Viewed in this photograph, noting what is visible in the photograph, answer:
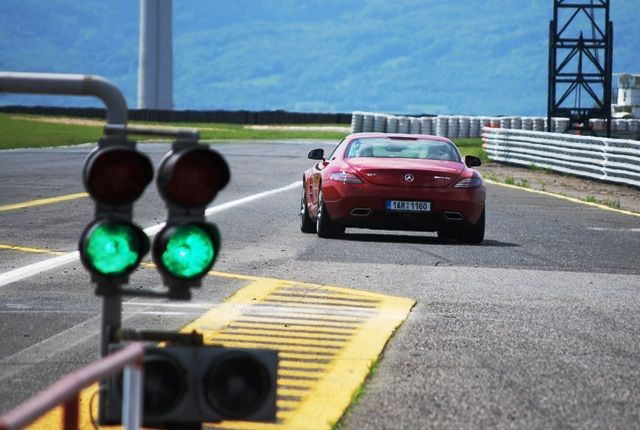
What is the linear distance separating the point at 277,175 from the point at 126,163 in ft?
94.0

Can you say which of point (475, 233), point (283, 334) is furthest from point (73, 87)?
point (475, 233)

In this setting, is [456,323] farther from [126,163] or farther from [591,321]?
[126,163]

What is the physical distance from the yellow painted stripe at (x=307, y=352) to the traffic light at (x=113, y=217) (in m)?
2.22

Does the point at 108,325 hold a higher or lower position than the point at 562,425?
higher

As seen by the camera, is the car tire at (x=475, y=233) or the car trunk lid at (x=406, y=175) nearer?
the car trunk lid at (x=406, y=175)

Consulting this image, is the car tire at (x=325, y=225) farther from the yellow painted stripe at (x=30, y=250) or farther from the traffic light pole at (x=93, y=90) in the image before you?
the traffic light pole at (x=93, y=90)

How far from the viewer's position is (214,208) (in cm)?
2198

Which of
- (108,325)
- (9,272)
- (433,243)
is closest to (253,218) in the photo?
(433,243)

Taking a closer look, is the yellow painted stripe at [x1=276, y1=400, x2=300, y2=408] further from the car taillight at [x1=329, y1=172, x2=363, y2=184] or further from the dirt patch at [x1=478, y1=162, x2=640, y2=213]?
the dirt patch at [x1=478, y1=162, x2=640, y2=213]

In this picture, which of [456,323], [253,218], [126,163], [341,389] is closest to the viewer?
[126,163]

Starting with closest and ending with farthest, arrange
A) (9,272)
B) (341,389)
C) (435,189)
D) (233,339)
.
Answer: (341,389)
(233,339)
(9,272)
(435,189)

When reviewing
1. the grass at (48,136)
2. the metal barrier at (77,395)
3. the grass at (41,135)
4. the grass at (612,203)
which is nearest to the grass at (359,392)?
the metal barrier at (77,395)

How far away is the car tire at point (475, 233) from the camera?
16.8 m

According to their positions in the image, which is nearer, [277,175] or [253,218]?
[253,218]
